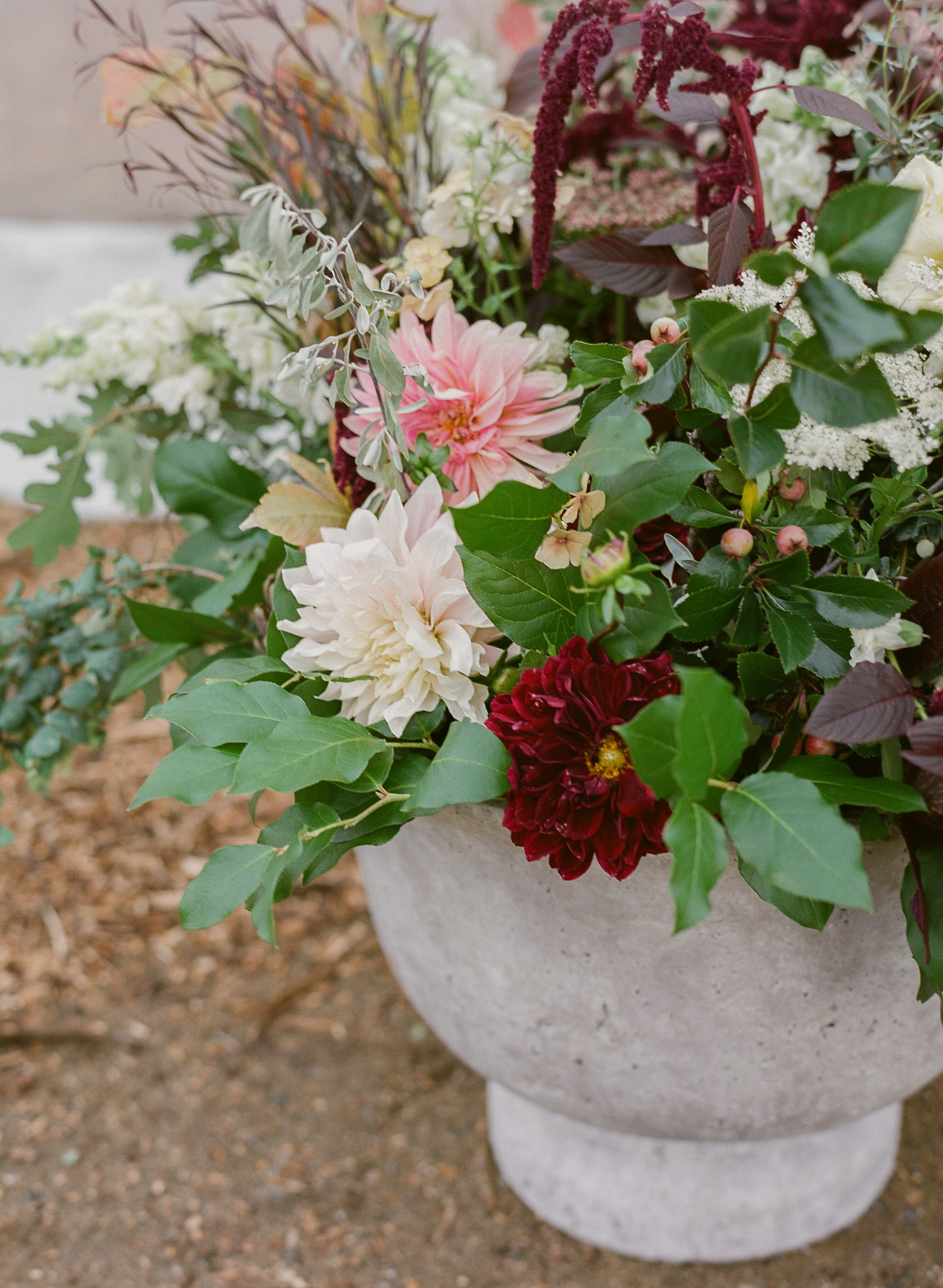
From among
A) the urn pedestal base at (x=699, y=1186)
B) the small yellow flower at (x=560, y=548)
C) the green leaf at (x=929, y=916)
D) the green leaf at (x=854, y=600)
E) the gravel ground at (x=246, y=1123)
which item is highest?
the small yellow flower at (x=560, y=548)

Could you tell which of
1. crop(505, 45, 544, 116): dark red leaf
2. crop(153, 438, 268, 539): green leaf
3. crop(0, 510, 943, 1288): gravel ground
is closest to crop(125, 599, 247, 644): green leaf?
crop(153, 438, 268, 539): green leaf

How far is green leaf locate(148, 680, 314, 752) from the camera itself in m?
0.53

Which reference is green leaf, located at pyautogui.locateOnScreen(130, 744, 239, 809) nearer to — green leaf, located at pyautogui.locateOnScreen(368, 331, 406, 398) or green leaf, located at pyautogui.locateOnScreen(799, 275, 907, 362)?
green leaf, located at pyautogui.locateOnScreen(368, 331, 406, 398)

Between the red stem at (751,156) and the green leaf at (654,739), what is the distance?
32 centimetres

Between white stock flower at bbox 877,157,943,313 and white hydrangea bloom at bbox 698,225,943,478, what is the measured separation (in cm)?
3

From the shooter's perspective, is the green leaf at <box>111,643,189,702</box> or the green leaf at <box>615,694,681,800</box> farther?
the green leaf at <box>111,643,189,702</box>

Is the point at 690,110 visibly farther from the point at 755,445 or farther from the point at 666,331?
the point at 755,445

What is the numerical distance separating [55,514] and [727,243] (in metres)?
0.58

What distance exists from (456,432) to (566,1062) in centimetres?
40

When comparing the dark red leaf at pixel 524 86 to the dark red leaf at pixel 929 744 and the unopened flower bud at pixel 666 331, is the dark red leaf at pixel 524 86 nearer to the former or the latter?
the unopened flower bud at pixel 666 331

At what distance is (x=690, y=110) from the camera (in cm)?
63

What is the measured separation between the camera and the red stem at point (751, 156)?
59 centimetres

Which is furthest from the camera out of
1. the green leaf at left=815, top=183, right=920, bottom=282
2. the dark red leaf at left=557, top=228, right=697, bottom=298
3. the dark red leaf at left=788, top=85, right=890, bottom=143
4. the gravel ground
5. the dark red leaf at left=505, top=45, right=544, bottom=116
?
the gravel ground

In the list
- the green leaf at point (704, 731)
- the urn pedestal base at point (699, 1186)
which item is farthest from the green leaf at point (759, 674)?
the urn pedestal base at point (699, 1186)
